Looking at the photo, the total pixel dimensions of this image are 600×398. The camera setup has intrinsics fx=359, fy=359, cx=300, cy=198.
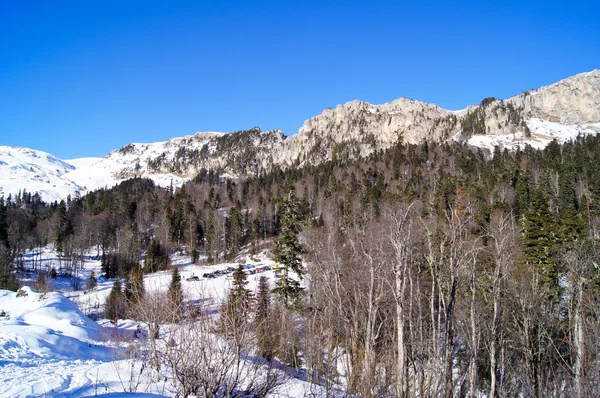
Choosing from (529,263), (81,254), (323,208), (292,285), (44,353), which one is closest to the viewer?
(44,353)

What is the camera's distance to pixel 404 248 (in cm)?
760

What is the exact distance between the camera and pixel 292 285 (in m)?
23.8

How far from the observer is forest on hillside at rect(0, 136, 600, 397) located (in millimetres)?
13102

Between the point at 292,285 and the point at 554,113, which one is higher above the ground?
the point at 554,113

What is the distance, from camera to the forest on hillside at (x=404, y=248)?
43.0 feet

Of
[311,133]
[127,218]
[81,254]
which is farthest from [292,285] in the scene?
[311,133]

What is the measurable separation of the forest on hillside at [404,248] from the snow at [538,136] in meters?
26.8

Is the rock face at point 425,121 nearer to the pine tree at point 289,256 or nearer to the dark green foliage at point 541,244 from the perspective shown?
the dark green foliage at point 541,244

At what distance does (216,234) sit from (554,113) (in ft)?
533

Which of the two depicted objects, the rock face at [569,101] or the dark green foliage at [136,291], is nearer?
the dark green foliage at [136,291]

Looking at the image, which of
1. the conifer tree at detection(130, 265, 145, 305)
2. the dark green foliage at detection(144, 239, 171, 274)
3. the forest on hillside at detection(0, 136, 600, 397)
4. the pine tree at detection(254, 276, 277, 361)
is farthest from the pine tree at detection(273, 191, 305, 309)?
the dark green foliage at detection(144, 239, 171, 274)

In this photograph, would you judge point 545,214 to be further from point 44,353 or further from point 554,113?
point 554,113

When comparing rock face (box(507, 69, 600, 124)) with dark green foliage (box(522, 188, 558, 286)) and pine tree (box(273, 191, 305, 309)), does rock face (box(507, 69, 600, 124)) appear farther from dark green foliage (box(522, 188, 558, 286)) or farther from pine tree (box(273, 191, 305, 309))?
pine tree (box(273, 191, 305, 309))

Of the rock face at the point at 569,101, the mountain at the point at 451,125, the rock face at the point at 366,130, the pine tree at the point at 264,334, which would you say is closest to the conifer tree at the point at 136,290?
the pine tree at the point at 264,334
